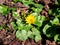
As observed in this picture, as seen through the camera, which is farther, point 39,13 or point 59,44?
point 39,13

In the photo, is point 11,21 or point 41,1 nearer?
point 11,21

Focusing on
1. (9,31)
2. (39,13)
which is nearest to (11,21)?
(9,31)

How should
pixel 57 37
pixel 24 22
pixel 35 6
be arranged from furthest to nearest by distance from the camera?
pixel 35 6 < pixel 24 22 < pixel 57 37

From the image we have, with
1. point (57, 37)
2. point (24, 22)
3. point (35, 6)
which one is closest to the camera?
point (57, 37)

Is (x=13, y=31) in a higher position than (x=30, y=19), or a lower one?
lower

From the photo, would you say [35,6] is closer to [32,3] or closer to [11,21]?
[32,3]

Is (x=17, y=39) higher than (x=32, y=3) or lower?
lower

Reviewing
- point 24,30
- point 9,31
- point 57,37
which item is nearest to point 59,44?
point 57,37

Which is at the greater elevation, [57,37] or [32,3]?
[32,3]

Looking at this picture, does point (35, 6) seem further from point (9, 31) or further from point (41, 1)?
point (9, 31)
